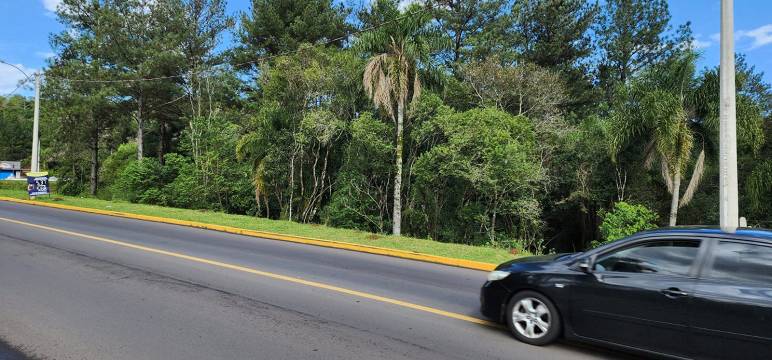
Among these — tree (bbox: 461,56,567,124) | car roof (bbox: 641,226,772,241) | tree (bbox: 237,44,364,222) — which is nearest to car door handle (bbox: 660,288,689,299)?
car roof (bbox: 641,226,772,241)

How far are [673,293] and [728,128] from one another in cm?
668

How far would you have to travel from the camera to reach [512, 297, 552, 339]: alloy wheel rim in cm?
487

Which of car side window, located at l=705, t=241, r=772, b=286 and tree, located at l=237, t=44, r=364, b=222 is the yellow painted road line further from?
tree, located at l=237, t=44, r=364, b=222

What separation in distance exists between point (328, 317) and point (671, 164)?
15507mm

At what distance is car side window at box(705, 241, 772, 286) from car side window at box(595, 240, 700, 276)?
183 millimetres

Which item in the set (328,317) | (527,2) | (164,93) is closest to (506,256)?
(328,317)

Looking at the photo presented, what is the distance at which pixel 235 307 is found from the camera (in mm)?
5949

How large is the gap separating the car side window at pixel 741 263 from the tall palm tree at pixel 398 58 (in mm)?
12994

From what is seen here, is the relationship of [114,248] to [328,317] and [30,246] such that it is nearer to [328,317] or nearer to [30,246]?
[30,246]

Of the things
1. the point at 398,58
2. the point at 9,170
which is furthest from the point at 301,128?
the point at 9,170

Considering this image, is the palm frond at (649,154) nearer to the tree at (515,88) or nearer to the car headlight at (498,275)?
the tree at (515,88)

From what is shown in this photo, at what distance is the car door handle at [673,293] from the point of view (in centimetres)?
415

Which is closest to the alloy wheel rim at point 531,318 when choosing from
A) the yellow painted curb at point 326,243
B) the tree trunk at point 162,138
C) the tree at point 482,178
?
the yellow painted curb at point 326,243

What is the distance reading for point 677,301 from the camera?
4.16 meters
